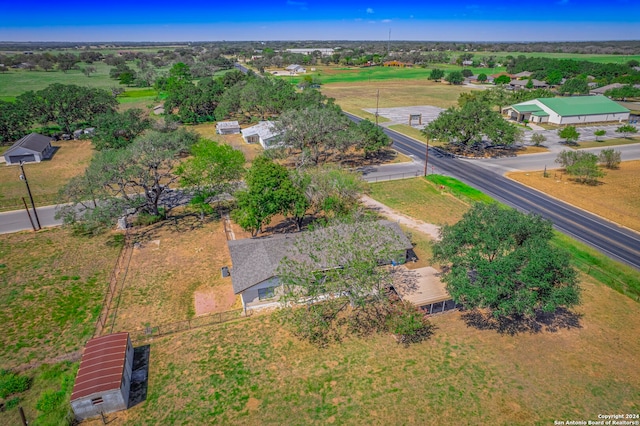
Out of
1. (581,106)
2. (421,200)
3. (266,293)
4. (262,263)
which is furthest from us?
(581,106)

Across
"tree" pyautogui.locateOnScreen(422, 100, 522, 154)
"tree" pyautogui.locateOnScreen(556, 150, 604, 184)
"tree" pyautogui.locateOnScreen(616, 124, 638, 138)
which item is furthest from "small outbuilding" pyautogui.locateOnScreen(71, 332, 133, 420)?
"tree" pyautogui.locateOnScreen(616, 124, 638, 138)

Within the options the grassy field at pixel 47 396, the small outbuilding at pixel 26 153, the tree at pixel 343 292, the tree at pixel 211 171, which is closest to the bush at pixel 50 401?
the grassy field at pixel 47 396

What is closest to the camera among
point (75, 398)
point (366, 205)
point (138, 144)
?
Answer: point (75, 398)

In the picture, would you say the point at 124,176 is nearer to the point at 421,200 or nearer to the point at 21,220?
the point at 21,220

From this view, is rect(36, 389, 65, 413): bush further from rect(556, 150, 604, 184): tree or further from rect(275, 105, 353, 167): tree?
rect(556, 150, 604, 184): tree

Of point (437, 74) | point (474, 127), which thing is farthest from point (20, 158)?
point (437, 74)

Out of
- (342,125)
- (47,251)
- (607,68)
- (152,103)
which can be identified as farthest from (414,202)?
(607,68)

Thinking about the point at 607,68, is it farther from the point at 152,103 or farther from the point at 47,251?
the point at 47,251

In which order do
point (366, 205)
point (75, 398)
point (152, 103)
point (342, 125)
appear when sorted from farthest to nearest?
point (152, 103)
point (342, 125)
point (366, 205)
point (75, 398)
